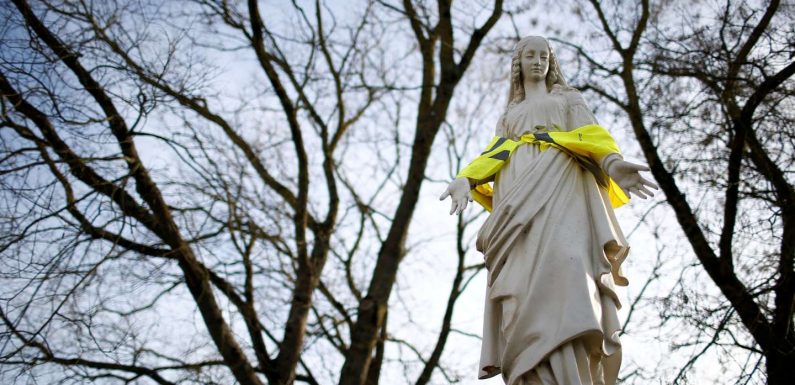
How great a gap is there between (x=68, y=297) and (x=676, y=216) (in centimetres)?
710

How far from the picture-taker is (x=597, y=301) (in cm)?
479

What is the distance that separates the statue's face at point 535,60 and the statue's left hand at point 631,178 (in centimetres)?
126

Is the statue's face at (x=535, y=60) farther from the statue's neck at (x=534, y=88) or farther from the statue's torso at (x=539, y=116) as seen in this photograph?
the statue's torso at (x=539, y=116)

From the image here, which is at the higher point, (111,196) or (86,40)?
(86,40)

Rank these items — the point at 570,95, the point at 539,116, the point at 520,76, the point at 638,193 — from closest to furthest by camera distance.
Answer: the point at 638,193 → the point at 539,116 → the point at 570,95 → the point at 520,76

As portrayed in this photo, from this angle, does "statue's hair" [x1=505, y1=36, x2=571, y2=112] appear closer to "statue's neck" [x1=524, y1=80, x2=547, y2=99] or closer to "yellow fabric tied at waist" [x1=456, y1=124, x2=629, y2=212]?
"statue's neck" [x1=524, y1=80, x2=547, y2=99]

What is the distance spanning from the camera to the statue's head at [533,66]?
625 cm

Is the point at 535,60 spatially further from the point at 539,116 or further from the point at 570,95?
the point at 539,116

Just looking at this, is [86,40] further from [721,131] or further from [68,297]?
[721,131]

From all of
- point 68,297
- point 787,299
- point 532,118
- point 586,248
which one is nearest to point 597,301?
point 586,248

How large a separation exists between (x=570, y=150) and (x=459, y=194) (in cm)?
73

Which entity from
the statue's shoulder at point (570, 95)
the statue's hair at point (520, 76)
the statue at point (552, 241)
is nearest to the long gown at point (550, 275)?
the statue at point (552, 241)

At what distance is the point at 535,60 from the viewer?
623cm

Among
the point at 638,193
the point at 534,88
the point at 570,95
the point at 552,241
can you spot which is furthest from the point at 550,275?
the point at 534,88
